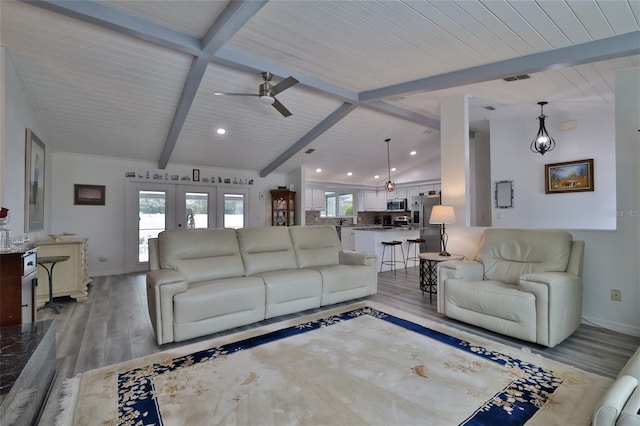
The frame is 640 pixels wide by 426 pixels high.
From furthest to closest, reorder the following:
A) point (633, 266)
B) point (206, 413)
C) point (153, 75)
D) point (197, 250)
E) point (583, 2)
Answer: point (153, 75)
point (197, 250)
point (633, 266)
point (583, 2)
point (206, 413)

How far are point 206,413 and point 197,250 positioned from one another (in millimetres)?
1971

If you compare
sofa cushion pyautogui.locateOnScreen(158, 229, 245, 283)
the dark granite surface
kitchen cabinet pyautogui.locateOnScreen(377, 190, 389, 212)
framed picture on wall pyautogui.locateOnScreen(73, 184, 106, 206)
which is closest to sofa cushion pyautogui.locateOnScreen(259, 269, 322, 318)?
sofa cushion pyautogui.locateOnScreen(158, 229, 245, 283)

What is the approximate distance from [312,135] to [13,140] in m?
4.40

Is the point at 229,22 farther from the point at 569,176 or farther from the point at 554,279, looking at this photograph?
the point at 569,176

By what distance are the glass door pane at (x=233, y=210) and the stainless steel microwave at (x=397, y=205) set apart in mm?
4404

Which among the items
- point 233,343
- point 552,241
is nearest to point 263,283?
point 233,343

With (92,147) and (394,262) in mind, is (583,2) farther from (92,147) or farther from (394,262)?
(92,147)

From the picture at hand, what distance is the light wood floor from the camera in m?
2.34

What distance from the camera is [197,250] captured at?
3.43 m

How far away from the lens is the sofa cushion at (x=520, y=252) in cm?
305

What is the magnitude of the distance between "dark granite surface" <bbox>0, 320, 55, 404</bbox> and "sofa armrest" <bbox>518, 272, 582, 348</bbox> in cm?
354

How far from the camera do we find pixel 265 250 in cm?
390

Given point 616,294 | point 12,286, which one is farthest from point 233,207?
point 616,294

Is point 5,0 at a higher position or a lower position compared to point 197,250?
higher
